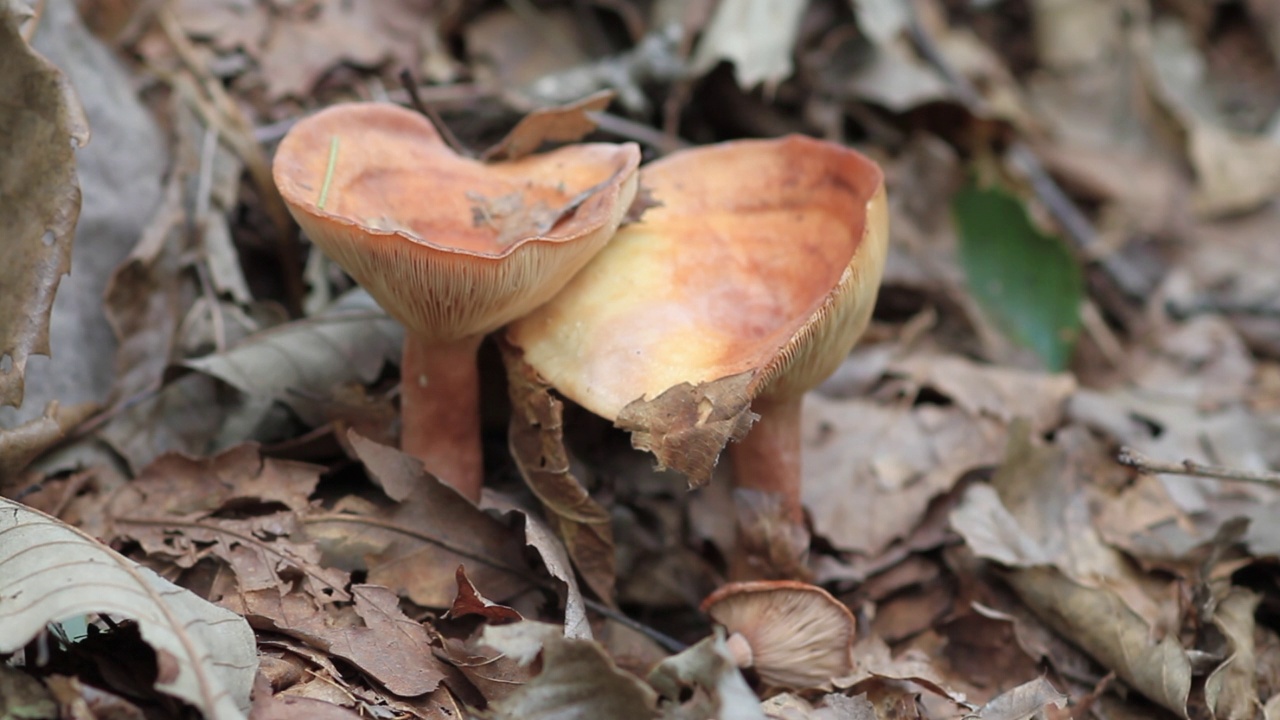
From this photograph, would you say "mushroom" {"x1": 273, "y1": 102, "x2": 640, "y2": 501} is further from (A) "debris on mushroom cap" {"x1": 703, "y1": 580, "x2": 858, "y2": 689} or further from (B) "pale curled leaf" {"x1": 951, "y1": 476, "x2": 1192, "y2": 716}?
(B) "pale curled leaf" {"x1": 951, "y1": 476, "x2": 1192, "y2": 716}

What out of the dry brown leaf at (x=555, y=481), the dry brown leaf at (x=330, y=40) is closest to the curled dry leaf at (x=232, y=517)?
the dry brown leaf at (x=555, y=481)

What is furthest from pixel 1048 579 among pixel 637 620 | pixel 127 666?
pixel 127 666

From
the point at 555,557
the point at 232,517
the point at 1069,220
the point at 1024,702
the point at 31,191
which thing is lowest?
the point at 1069,220

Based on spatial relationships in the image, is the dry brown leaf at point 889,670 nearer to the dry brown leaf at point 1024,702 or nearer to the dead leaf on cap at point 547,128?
the dry brown leaf at point 1024,702

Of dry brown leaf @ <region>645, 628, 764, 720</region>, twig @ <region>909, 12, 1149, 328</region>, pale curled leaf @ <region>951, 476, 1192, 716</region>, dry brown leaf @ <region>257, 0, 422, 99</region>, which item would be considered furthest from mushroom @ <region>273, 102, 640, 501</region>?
twig @ <region>909, 12, 1149, 328</region>

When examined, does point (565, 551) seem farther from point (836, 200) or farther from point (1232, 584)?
point (1232, 584)

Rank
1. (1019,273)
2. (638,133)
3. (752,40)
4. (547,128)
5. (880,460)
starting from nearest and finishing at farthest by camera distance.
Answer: (547,128) < (880,460) < (638,133) < (752,40) < (1019,273)

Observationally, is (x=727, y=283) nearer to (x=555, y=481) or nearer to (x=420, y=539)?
(x=555, y=481)

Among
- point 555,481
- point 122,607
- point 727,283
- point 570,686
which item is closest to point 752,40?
point 727,283
